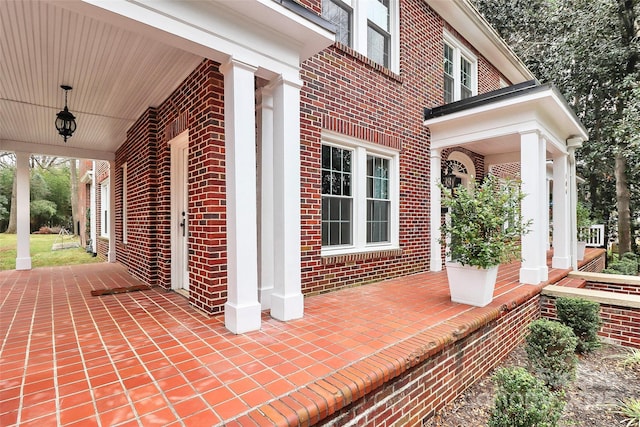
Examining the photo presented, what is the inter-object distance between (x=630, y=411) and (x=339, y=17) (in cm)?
572

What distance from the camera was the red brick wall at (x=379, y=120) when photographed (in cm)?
416

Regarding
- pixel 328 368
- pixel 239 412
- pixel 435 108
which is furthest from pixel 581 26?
pixel 239 412

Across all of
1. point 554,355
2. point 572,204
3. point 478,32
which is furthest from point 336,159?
point 572,204

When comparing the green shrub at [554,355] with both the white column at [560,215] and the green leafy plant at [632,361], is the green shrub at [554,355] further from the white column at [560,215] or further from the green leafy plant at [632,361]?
the white column at [560,215]

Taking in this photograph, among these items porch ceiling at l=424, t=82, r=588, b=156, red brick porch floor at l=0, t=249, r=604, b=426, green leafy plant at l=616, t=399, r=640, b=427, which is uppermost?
porch ceiling at l=424, t=82, r=588, b=156

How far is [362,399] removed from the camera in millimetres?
2068

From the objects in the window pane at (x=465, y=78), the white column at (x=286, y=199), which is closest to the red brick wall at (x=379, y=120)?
the window pane at (x=465, y=78)

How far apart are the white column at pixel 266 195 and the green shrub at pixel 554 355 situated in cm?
291

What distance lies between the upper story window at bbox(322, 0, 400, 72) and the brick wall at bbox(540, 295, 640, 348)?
16.2 ft

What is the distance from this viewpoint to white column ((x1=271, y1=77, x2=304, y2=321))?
3152 mm

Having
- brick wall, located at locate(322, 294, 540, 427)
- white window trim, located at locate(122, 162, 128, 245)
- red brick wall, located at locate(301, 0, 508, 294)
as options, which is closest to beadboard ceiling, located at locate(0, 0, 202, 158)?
white window trim, located at locate(122, 162, 128, 245)

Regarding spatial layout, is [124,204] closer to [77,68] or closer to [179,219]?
[179,219]

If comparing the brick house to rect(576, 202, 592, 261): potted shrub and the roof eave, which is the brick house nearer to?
the roof eave

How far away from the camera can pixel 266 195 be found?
11.2ft
